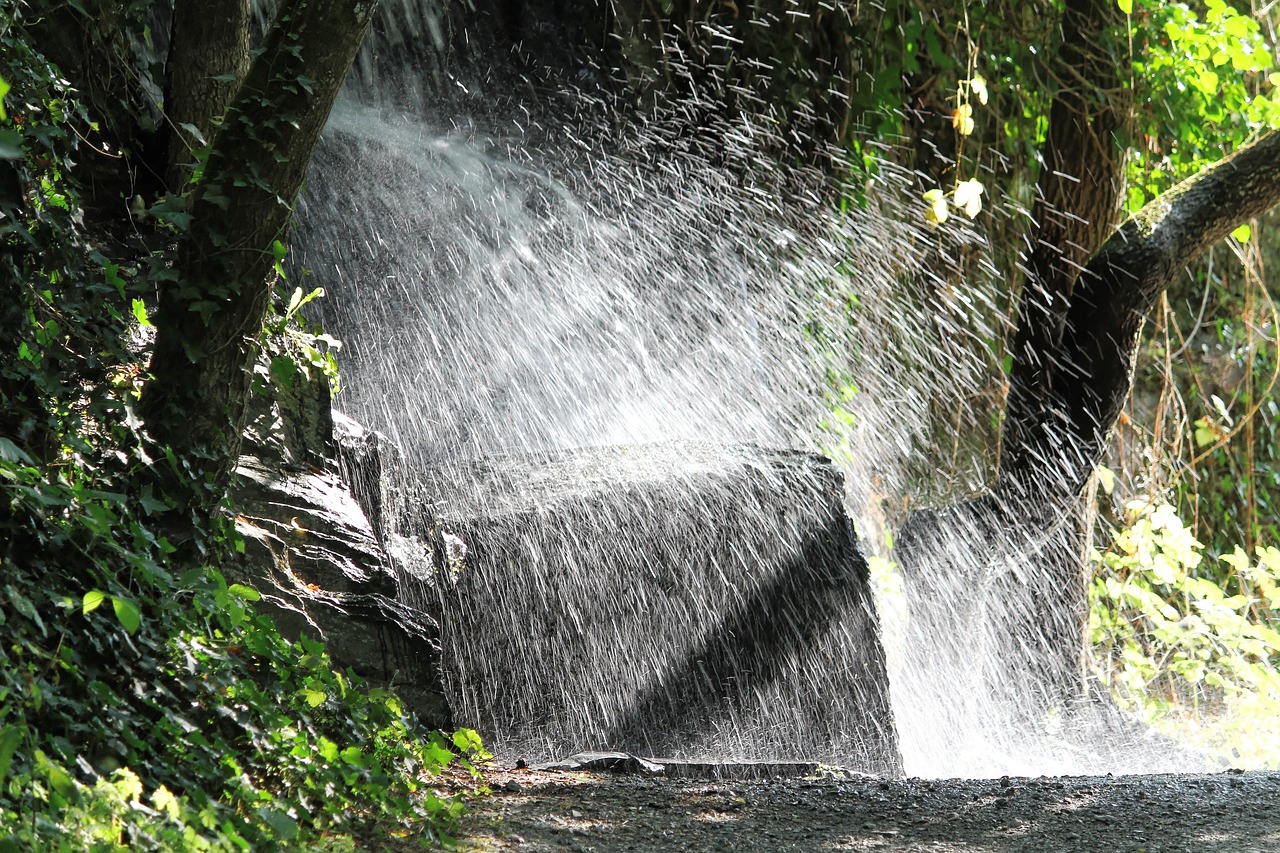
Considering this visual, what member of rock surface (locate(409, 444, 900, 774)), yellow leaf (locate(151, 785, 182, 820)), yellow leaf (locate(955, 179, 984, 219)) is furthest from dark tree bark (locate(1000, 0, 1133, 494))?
yellow leaf (locate(151, 785, 182, 820))

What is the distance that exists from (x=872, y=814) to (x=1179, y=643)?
533cm

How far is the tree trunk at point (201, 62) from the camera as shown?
13.0ft

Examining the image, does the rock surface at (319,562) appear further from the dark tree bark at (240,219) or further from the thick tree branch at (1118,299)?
the thick tree branch at (1118,299)

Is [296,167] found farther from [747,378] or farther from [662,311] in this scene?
[747,378]

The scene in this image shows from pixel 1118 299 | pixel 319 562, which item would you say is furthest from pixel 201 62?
pixel 1118 299

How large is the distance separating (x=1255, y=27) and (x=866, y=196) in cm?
231

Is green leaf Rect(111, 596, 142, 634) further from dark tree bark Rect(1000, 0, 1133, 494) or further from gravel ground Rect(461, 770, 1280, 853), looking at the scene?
dark tree bark Rect(1000, 0, 1133, 494)

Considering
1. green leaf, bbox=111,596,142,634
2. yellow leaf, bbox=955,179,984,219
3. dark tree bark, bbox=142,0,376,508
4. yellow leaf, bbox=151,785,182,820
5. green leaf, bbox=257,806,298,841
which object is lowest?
green leaf, bbox=257,806,298,841

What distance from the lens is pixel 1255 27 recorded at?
6566 mm

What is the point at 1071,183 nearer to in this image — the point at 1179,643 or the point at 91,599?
the point at 1179,643

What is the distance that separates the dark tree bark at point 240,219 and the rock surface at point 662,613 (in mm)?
1636

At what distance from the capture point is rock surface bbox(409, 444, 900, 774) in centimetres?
448

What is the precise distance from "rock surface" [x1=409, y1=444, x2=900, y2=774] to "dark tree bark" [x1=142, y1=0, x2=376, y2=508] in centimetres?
164

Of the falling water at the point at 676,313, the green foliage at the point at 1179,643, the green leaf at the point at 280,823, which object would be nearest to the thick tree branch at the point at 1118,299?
the falling water at the point at 676,313
